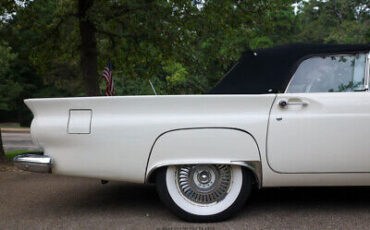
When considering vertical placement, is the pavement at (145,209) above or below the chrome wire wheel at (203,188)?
below

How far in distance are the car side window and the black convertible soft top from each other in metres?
0.06

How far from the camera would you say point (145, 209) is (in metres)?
3.47

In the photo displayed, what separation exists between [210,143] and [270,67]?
47.6 inches

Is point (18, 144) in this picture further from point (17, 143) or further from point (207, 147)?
point (207, 147)

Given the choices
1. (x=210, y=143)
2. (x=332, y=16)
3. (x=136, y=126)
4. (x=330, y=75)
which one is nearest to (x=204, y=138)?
(x=210, y=143)

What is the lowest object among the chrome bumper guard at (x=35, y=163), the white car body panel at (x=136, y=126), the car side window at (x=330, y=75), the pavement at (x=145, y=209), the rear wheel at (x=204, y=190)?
the pavement at (x=145, y=209)

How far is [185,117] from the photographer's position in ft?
9.95

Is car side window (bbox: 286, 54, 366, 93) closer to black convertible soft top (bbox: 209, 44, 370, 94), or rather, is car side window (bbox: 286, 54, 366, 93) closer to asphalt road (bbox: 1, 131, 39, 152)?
black convertible soft top (bbox: 209, 44, 370, 94)

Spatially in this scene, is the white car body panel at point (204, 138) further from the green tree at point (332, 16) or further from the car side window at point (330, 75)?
the green tree at point (332, 16)

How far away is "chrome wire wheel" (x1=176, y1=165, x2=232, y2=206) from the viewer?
3094mm

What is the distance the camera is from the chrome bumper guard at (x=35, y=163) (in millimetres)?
3041

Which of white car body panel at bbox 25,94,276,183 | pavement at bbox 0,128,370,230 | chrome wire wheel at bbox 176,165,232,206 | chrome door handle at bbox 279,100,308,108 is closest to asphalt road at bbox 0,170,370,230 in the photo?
pavement at bbox 0,128,370,230

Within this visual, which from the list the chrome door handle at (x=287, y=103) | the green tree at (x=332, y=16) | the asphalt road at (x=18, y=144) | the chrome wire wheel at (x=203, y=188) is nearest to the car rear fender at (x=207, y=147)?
the chrome wire wheel at (x=203, y=188)

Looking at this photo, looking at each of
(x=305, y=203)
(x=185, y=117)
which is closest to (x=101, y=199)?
(x=185, y=117)
